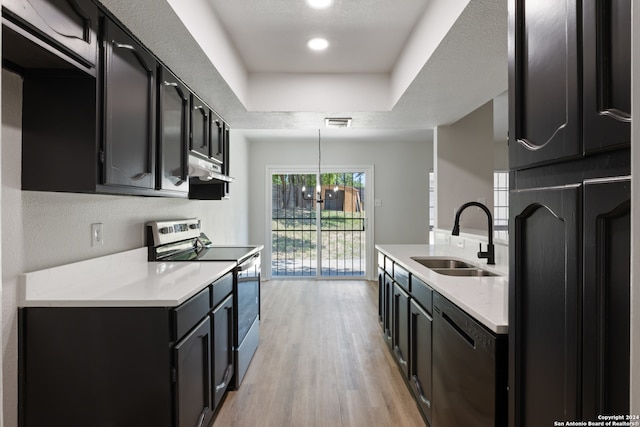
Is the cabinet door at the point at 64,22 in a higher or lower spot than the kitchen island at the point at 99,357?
higher

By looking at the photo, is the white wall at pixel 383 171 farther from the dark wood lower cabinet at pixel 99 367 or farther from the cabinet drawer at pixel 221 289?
the dark wood lower cabinet at pixel 99 367

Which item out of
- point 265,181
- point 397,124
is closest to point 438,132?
point 397,124

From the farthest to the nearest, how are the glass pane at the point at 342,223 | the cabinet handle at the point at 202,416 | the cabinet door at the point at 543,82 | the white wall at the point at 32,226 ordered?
the glass pane at the point at 342,223 → the cabinet handle at the point at 202,416 → the white wall at the point at 32,226 → the cabinet door at the point at 543,82

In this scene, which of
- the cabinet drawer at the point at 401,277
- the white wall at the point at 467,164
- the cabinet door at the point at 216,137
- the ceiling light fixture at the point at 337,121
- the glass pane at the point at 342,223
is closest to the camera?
the cabinet drawer at the point at 401,277

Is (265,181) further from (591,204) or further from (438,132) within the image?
(591,204)

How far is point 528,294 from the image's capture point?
1.07 meters

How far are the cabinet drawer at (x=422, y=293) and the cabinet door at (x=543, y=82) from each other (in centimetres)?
103

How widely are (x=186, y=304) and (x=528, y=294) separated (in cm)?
135

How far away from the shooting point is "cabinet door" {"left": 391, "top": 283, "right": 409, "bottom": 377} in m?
2.50

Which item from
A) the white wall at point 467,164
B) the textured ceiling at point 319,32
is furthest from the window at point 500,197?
the textured ceiling at point 319,32

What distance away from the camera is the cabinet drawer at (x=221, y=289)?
210 cm

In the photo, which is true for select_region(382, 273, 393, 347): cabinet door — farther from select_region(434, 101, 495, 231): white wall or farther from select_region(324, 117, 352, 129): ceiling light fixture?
select_region(324, 117, 352, 129): ceiling light fixture

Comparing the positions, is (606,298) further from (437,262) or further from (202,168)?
(202,168)

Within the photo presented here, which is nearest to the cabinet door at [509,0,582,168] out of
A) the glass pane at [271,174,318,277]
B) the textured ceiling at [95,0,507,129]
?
the textured ceiling at [95,0,507,129]
